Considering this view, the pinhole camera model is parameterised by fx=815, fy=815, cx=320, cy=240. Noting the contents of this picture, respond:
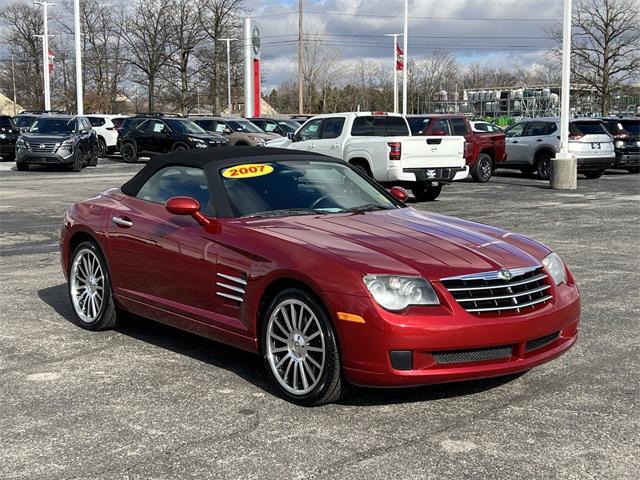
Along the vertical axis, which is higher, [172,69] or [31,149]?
[172,69]

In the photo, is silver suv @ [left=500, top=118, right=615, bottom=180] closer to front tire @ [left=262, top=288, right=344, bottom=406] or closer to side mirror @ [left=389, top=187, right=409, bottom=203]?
side mirror @ [left=389, top=187, right=409, bottom=203]

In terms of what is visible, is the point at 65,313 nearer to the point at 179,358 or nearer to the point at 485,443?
the point at 179,358

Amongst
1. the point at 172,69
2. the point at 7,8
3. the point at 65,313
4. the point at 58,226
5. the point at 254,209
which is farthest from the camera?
the point at 7,8

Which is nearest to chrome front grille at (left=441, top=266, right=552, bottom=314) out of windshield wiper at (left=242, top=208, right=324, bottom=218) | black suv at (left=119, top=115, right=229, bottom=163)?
windshield wiper at (left=242, top=208, right=324, bottom=218)

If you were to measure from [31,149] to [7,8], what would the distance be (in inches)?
2510

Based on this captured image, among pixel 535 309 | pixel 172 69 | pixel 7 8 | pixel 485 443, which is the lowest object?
pixel 485 443

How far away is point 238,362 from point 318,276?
4.52 ft

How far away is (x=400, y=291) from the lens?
433 centimetres

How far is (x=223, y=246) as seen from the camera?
5090mm

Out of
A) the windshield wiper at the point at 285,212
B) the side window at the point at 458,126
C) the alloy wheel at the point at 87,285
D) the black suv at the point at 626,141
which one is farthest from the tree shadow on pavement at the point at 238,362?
the black suv at the point at 626,141

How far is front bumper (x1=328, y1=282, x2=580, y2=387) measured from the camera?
4.24m

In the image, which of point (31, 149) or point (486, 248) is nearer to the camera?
point (486, 248)

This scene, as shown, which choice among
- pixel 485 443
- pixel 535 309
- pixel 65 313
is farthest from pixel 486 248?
pixel 65 313

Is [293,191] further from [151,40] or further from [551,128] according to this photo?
[151,40]
